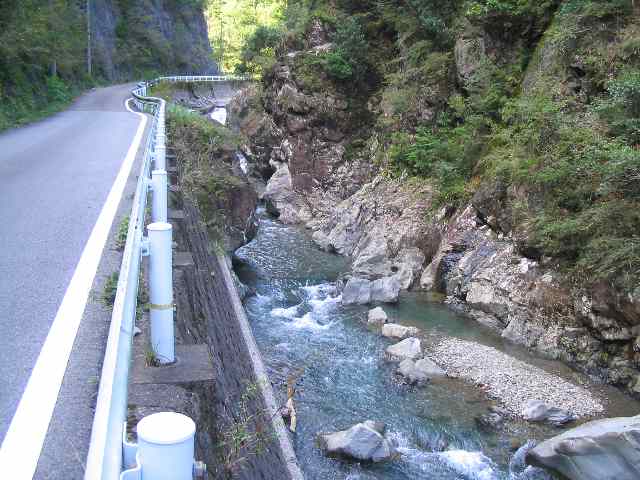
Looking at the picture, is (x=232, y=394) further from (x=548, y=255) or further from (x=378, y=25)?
(x=378, y=25)

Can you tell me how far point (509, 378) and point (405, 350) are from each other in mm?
2153

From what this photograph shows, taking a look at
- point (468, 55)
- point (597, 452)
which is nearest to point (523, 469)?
point (597, 452)

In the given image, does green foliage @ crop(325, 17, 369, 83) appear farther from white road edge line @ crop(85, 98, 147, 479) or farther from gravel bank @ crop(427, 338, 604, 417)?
white road edge line @ crop(85, 98, 147, 479)

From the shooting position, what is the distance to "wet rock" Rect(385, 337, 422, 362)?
12.1 meters

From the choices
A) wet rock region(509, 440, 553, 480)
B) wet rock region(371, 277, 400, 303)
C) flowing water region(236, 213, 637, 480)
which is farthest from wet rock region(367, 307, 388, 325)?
wet rock region(509, 440, 553, 480)

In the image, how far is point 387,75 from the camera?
85.6 ft

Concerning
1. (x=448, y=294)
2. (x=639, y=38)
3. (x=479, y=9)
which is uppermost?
(x=479, y=9)

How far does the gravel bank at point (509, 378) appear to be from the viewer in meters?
10.5

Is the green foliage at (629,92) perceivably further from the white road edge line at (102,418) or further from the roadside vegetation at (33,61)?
the roadside vegetation at (33,61)

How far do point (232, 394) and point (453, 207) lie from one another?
44.6 ft

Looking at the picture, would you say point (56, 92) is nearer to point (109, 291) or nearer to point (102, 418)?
point (109, 291)

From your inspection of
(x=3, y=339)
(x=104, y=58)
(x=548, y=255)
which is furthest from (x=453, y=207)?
(x=104, y=58)

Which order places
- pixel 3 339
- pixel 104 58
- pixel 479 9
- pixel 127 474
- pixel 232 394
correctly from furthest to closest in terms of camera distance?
pixel 104 58
pixel 479 9
pixel 232 394
pixel 3 339
pixel 127 474

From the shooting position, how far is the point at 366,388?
11148 millimetres
